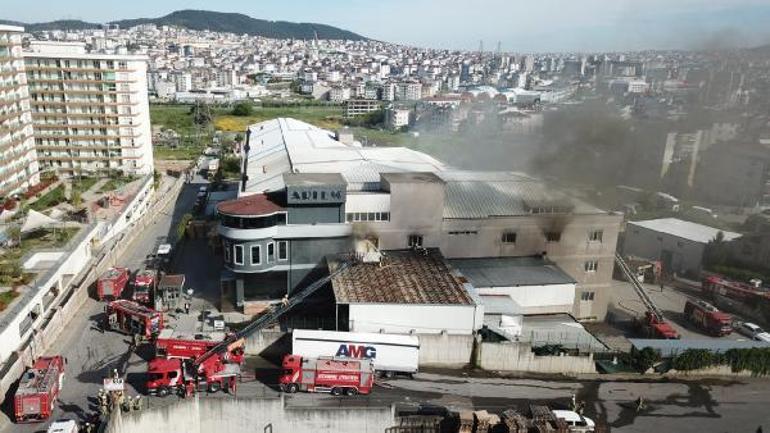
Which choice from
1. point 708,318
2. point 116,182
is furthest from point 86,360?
point 116,182

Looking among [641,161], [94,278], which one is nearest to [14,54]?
[94,278]

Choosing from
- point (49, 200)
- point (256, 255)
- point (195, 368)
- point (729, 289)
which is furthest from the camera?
point (49, 200)

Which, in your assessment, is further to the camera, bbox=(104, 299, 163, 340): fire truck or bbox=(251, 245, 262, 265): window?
bbox=(251, 245, 262, 265): window

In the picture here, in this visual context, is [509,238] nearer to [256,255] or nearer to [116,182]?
[256,255]

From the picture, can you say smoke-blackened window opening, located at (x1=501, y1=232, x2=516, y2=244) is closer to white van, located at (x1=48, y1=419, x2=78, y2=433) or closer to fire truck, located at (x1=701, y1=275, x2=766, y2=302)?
fire truck, located at (x1=701, y1=275, x2=766, y2=302)

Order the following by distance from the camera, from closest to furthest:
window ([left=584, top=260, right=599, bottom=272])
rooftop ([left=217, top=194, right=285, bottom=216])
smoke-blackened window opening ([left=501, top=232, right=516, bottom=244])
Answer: rooftop ([left=217, top=194, right=285, bottom=216]), smoke-blackened window opening ([left=501, top=232, right=516, bottom=244]), window ([left=584, top=260, right=599, bottom=272])

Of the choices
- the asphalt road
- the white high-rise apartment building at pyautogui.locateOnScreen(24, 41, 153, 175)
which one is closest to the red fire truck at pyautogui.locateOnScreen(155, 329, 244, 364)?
the asphalt road
